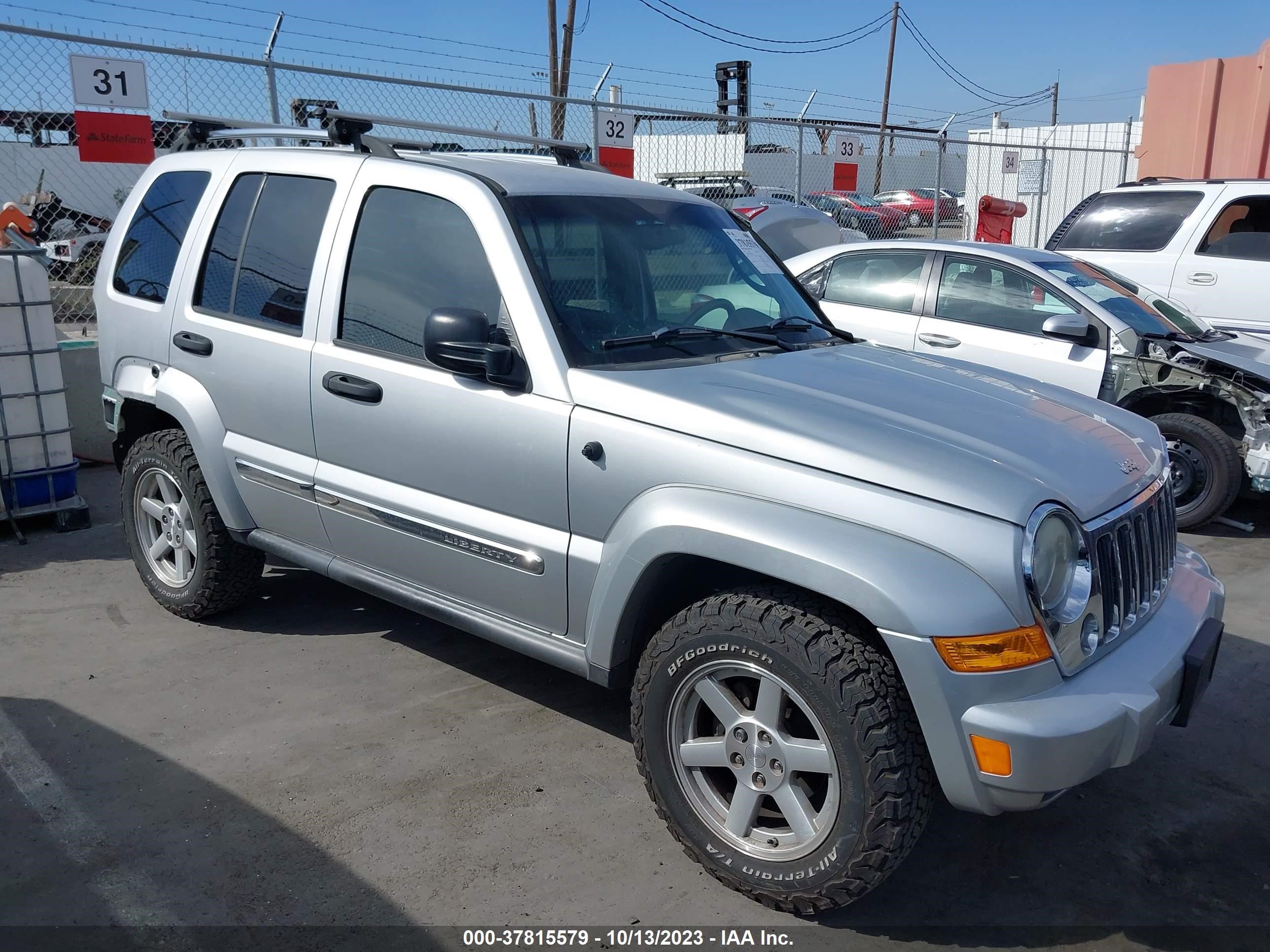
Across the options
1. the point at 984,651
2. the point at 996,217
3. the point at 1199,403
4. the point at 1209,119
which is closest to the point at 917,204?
the point at 1209,119

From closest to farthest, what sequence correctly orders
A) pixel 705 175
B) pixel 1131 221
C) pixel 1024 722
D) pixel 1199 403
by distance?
1. pixel 1024 722
2. pixel 1199 403
3. pixel 1131 221
4. pixel 705 175

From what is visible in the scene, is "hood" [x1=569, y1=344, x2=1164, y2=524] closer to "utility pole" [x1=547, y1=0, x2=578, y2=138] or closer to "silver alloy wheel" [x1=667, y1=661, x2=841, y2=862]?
"silver alloy wheel" [x1=667, y1=661, x2=841, y2=862]

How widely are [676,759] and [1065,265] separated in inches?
209

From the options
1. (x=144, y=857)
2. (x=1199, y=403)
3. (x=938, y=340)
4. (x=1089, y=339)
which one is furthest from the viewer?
(x=938, y=340)

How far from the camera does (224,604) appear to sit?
187 inches

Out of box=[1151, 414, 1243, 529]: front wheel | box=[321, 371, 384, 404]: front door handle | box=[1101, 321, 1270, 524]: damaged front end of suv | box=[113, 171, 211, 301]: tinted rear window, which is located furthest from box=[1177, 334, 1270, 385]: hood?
box=[113, 171, 211, 301]: tinted rear window

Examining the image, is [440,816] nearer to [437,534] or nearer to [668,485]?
[437,534]

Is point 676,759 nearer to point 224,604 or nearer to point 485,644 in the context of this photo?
point 485,644

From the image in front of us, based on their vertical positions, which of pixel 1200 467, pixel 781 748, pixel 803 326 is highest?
pixel 803 326

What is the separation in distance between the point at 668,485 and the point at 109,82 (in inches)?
233

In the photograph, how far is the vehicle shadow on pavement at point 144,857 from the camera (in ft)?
9.39

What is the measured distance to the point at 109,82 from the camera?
22.8ft

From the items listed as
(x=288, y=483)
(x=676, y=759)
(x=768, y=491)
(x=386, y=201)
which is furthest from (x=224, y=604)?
(x=768, y=491)

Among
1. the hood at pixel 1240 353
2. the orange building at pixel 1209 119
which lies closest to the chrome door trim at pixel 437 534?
the hood at pixel 1240 353
